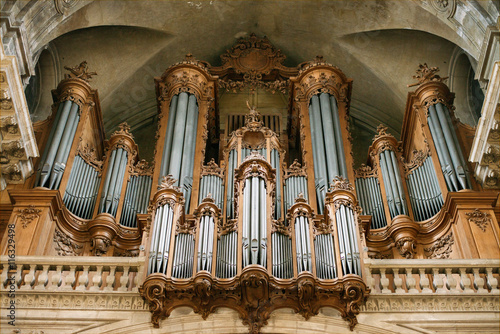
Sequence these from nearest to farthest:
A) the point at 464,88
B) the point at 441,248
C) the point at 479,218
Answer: the point at 479,218
the point at 441,248
the point at 464,88

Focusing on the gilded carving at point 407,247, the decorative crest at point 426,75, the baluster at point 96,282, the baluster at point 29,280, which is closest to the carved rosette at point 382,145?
the decorative crest at point 426,75

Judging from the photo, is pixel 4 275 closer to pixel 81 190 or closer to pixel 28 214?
pixel 28 214

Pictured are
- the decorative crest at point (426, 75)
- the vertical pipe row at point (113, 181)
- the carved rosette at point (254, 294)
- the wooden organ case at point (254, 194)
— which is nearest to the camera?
the carved rosette at point (254, 294)

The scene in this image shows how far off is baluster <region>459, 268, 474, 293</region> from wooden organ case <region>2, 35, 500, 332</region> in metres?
1.30

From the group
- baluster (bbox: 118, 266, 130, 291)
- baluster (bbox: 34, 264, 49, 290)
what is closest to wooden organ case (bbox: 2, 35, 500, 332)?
baluster (bbox: 118, 266, 130, 291)

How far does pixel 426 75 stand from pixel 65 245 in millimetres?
7929

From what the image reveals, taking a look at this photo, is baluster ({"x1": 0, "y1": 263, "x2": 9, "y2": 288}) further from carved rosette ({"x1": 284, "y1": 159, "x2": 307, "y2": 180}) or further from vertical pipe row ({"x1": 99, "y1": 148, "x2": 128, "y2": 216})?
carved rosette ({"x1": 284, "y1": 159, "x2": 307, "y2": 180})

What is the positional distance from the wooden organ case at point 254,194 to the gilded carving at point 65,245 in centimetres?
2

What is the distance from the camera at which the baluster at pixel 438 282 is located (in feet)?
32.6

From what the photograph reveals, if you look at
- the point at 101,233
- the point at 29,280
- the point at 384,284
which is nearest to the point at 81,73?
the point at 101,233

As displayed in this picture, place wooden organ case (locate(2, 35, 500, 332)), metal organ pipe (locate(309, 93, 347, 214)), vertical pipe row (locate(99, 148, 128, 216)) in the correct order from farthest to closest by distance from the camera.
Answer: metal organ pipe (locate(309, 93, 347, 214))
vertical pipe row (locate(99, 148, 128, 216))
wooden organ case (locate(2, 35, 500, 332))

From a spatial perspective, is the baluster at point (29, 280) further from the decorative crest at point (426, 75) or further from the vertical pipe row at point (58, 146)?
the decorative crest at point (426, 75)

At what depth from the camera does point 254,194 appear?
10.9 metres

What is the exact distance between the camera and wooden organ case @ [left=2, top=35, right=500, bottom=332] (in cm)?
973
